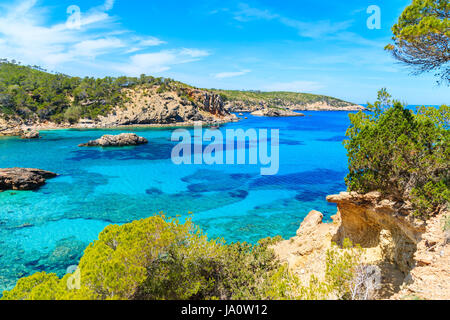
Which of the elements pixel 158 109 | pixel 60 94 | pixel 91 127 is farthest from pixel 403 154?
pixel 60 94

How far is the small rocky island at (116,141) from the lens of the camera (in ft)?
153

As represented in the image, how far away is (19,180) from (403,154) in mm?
30293

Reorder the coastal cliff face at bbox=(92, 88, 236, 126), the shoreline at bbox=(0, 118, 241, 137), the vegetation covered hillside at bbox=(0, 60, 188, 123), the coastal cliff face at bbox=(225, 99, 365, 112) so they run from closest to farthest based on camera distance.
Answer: the shoreline at bbox=(0, 118, 241, 137)
the vegetation covered hillside at bbox=(0, 60, 188, 123)
the coastal cliff face at bbox=(92, 88, 236, 126)
the coastal cliff face at bbox=(225, 99, 365, 112)

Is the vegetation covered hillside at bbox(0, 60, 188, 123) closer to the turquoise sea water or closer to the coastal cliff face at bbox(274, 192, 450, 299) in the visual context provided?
the turquoise sea water

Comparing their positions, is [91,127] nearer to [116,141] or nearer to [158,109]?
[158,109]

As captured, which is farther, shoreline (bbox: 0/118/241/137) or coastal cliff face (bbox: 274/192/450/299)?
shoreline (bbox: 0/118/241/137)

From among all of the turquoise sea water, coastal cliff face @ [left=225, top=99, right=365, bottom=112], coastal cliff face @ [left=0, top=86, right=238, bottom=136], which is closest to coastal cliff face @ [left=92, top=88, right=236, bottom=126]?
coastal cliff face @ [left=0, top=86, right=238, bottom=136]

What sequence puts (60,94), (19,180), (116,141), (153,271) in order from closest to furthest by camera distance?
(153,271) < (19,180) < (116,141) < (60,94)

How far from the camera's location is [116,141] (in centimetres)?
4794

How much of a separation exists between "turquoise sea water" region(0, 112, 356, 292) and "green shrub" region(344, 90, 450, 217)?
27.5 ft

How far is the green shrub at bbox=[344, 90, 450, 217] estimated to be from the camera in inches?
306

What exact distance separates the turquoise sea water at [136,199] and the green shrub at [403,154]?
837cm
